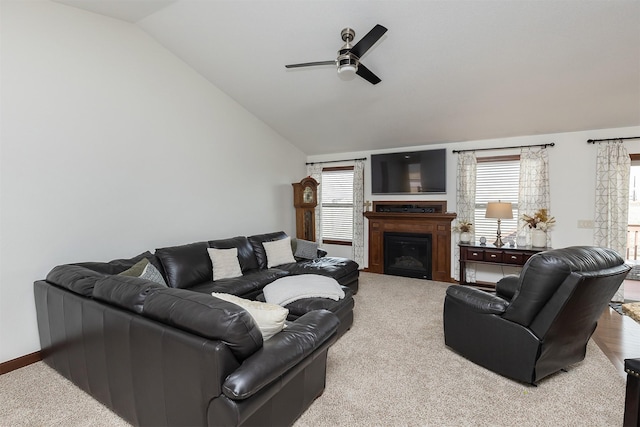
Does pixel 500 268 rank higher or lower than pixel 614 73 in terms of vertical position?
lower

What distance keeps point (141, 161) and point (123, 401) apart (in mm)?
2768

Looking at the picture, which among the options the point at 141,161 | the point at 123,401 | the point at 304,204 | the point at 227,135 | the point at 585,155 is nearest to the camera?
the point at 123,401

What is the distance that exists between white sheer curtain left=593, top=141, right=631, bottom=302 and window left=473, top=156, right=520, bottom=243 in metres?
1.01

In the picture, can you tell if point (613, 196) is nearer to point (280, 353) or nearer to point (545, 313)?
point (545, 313)

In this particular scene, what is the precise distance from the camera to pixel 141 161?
12.5 feet

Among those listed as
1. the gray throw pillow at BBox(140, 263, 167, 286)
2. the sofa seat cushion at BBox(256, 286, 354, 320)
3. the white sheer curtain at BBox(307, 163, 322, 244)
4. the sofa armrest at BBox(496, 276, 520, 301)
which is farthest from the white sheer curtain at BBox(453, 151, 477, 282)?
the gray throw pillow at BBox(140, 263, 167, 286)

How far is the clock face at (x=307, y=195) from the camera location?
20.3ft

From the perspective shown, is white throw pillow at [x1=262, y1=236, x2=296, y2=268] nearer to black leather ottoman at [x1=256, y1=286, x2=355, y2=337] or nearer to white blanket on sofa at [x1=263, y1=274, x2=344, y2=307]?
white blanket on sofa at [x1=263, y1=274, x2=344, y2=307]

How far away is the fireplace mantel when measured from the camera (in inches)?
215

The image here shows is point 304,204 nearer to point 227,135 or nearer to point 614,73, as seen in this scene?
point 227,135

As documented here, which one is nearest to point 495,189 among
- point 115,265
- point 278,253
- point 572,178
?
point 572,178

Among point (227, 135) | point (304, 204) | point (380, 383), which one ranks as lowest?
point (380, 383)

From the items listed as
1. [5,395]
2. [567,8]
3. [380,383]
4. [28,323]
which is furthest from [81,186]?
[567,8]

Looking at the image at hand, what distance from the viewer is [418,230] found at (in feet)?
18.7
